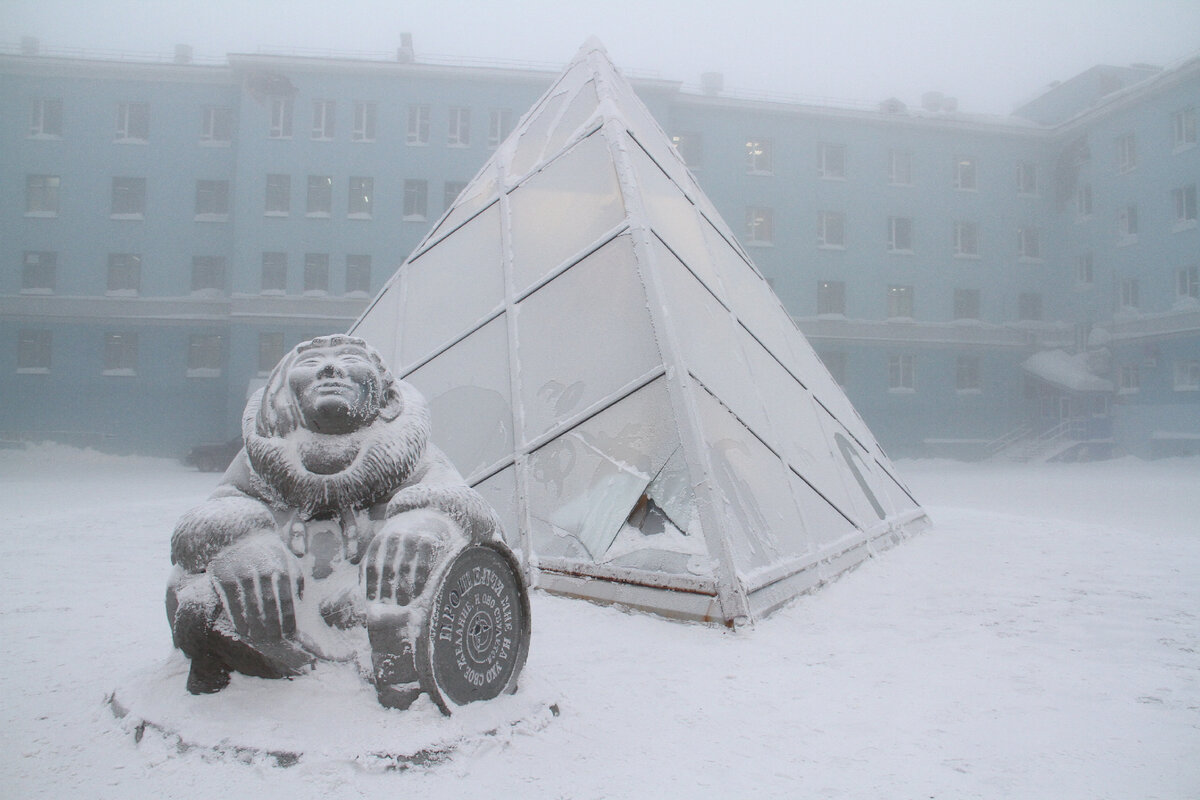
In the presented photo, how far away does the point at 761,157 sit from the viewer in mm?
29969

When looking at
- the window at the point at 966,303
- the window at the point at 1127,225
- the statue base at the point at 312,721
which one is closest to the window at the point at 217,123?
the window at the point at 966,303

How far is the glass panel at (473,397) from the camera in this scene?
545 centimetres

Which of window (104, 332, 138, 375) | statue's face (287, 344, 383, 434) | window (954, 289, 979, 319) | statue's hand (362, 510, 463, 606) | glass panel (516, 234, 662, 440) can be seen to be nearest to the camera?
statue's hand (362, 510, 463, 606)

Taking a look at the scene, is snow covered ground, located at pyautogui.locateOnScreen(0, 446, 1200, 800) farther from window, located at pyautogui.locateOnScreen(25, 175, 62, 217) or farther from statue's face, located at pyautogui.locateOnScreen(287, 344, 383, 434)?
window, located at pyautogui.locateOnScreen(25, 175, 62, 217)

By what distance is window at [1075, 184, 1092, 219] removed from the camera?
3097 cm

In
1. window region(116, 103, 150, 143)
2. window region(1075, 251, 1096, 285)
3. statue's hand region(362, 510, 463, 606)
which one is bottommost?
statue's hand region(362, 510, 463, 606)

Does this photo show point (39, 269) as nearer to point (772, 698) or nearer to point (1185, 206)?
point (772, 698)

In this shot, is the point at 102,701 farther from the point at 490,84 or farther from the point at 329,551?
the point at 490,84

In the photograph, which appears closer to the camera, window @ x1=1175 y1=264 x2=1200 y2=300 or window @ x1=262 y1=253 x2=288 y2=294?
window @ x1=262 y1=253 x2=288 y2=294

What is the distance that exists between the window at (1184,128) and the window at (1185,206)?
59.1 inches

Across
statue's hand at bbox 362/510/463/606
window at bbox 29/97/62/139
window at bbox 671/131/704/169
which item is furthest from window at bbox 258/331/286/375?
statue's hand at bbox 362/510/463/606

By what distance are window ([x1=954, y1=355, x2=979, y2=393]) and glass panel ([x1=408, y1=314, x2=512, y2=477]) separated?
93.5ft

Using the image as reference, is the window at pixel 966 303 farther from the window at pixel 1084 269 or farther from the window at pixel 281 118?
the window at pixel 281 118

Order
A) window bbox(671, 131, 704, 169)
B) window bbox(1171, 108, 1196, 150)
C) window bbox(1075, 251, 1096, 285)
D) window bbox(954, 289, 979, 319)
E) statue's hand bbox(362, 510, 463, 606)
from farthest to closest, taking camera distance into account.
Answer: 1. window bbox(1075, 251, 1096, 285)
2. window bbox(954, 289, 979, 319)
3. window bbox(671, 131, 704, 169)
4. window bbox(1171, 108, 1196, 150)
5. statue's hand bbox(362, 510, 463, 606)
